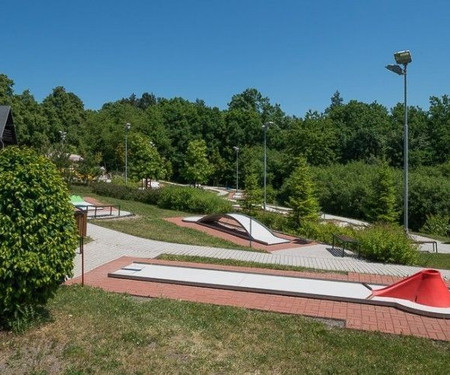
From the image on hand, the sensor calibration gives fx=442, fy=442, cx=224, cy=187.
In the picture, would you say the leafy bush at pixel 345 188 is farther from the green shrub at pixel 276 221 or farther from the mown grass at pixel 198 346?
the mown grass at pixel 198 346

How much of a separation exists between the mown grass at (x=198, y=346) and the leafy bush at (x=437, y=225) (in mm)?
26702

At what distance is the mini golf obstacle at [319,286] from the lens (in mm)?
8195

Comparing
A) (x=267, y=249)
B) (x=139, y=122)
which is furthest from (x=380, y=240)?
(x=139, y=122)

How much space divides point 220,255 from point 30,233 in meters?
8.27

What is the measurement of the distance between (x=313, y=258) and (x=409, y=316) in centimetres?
670

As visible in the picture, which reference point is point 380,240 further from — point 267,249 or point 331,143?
point 331,143

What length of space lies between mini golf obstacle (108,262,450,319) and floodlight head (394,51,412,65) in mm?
9200

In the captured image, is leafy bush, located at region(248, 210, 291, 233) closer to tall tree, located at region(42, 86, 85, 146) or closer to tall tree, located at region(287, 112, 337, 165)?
tall tree, located at region(287, 112, 337, 165)

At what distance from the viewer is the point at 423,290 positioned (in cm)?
836

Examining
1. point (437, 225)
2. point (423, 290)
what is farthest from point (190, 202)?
point (423, 290)

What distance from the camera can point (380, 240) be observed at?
14.5 meters

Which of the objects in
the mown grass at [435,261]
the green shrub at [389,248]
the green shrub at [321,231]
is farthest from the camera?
the green shrub at [321,231]

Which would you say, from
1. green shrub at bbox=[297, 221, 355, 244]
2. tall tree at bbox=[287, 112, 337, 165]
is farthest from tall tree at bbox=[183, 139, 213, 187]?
green shrub at bbox=[297, 221, 355, 244]

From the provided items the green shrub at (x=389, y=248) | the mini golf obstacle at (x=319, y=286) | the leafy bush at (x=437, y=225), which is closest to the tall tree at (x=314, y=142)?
the leafy bush at (x=437, y=225)
